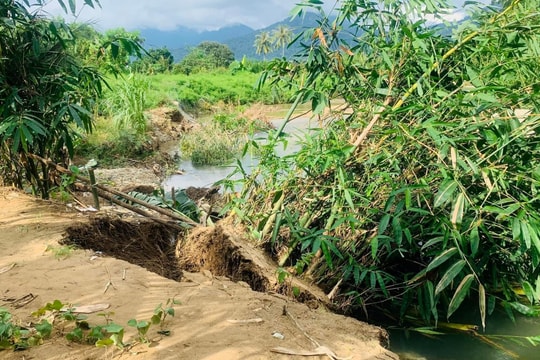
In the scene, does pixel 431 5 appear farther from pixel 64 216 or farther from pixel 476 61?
pixel 64 216

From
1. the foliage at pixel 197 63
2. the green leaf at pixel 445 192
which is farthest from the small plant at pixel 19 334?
the foliage at pixel 197 63

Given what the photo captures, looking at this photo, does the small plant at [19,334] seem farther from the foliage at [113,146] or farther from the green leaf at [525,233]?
the foliage at [113,146]

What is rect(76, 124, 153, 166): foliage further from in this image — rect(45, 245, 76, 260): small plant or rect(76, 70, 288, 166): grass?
rect(45, 245, 76, 260): small plant

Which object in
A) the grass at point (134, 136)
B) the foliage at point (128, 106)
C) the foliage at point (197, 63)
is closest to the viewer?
the grass at point (134, 136)

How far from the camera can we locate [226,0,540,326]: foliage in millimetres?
2770

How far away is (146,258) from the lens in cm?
389

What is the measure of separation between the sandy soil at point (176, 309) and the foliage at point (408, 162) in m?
0.51

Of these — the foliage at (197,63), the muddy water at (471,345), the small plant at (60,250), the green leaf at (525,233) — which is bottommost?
the muddy water at (471,345)

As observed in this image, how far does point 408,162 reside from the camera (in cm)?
323

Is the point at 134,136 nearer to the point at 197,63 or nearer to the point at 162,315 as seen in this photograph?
the point at 162,315

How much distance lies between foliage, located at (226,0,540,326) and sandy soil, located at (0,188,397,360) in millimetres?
508

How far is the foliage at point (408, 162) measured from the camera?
2770mm

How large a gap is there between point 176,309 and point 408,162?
1.72m

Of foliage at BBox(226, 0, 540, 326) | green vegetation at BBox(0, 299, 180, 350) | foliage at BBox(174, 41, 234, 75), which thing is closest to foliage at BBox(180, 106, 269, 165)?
foliage at BBox(226, 0, 540, 326)
